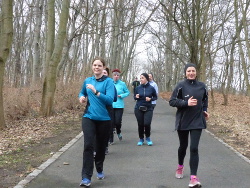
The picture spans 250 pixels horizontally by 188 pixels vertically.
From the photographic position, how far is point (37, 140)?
979 cm

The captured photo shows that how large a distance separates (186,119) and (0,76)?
7430mm

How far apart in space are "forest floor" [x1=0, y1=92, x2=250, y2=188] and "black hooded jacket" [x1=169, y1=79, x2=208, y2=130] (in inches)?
111

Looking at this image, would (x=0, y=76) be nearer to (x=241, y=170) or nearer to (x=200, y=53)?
(x=241, y=170)

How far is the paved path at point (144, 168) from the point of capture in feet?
18.6

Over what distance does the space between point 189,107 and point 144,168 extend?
176 cm

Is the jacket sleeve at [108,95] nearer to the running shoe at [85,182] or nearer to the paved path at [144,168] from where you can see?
the running shoe at [85,182]

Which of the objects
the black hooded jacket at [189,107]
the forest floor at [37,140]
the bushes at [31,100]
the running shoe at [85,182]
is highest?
the black hooded jacket at [189,107]

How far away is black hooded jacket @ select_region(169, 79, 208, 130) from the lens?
5.60m

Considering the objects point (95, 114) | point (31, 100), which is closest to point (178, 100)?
point (95, 114)

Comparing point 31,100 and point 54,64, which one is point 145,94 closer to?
point 54,64

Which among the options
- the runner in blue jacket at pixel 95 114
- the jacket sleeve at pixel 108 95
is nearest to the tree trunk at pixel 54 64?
the runner in blue jacket at pixel 95 114

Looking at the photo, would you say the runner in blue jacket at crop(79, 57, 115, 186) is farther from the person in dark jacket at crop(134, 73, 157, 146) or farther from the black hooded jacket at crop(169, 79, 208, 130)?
the person in dark jacket at crop(134, 73, 157, 146)

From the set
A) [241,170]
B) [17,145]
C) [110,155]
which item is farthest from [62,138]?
[241,170]

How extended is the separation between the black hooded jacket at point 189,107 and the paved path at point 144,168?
98 centimetres
